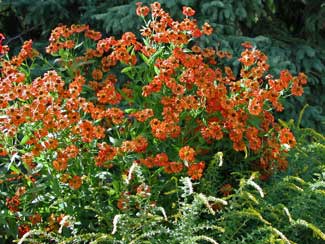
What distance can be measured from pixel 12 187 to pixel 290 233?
1.39 meters

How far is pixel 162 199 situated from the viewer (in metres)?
3.07

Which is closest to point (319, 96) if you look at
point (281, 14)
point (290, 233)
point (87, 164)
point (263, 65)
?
point (281, 14)

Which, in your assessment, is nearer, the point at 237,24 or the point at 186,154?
the point at 186,154

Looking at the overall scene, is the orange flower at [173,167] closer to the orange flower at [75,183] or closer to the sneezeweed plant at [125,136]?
the sneezeweed plant at [125,136]

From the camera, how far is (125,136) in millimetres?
3113

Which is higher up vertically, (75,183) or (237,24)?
(237,24)

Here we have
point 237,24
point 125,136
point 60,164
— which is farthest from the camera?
point 237,24

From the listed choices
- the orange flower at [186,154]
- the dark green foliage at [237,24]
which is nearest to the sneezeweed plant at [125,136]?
the orange flower at [186,154]

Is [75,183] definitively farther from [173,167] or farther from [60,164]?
[173,167]

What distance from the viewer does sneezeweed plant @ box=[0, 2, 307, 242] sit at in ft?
9.39

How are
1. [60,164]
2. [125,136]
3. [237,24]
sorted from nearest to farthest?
[60,164] < [125,136] < [237,24]

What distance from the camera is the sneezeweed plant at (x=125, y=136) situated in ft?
9.39

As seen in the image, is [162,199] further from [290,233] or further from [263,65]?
[263,65]

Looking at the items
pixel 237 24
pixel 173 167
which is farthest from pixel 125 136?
pixel 237 24
